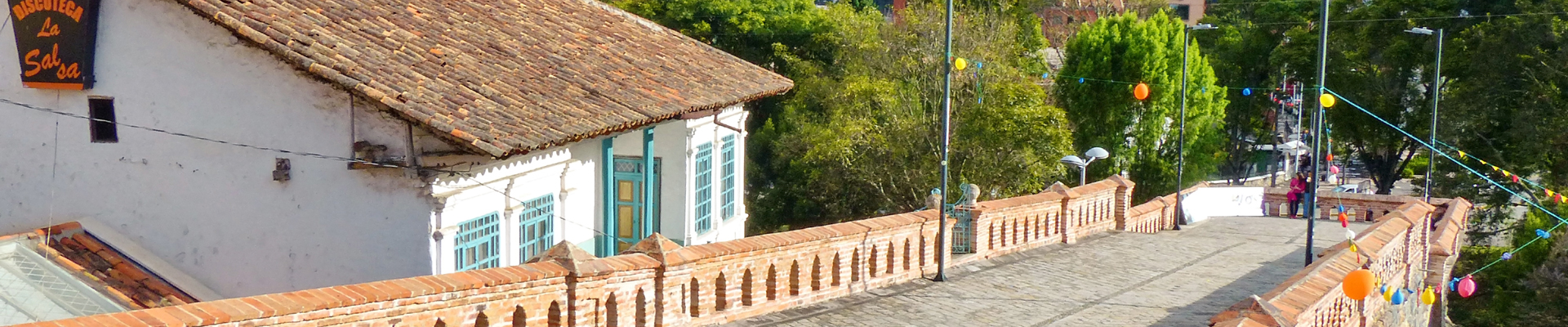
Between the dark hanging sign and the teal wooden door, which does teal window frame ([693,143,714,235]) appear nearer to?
the teal wooden door

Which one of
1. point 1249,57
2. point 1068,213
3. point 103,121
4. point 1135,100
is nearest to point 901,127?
point 1135,100

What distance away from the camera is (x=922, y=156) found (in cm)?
3253

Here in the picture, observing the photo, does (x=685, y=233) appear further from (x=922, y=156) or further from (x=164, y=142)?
(x=922, y=156)

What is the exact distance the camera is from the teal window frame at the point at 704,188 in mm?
18547

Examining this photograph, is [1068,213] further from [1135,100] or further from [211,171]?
[1135,100]

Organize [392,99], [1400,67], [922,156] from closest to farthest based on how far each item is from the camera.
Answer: [392,99] → [922,156] → [1400,67]

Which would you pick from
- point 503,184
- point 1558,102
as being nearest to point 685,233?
point 503,184

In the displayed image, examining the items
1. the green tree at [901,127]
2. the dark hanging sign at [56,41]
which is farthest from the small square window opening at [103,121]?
the green tree at [901,127]

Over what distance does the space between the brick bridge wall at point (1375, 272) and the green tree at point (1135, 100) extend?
35.4 ft

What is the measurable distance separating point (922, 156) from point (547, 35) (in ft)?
54.9

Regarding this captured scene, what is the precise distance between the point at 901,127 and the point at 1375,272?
18643 mm

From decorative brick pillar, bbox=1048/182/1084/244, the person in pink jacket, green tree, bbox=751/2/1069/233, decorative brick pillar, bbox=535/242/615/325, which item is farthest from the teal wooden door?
the person in pink jacket

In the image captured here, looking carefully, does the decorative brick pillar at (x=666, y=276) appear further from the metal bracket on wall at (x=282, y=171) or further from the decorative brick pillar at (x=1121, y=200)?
the decorative brick pillar at (x=1121, y=200)

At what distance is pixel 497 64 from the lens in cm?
1450
